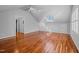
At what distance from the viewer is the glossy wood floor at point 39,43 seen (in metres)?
2.29

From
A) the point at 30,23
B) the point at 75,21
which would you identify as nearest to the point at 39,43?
the point at 30,23

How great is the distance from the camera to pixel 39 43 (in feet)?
7.55

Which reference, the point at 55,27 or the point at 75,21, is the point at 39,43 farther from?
the point at 75,21

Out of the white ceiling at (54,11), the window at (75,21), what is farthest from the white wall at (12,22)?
the window at (75,21)

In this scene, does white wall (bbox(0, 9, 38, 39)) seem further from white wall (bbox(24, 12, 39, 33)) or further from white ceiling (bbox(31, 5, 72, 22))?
white ceiling (bbox(31, 5, 72, 22))

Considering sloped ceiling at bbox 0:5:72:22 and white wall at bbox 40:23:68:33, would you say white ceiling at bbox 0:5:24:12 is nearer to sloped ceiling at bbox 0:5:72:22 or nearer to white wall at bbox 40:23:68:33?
sloped ceiling at bbox 0:5:72:22

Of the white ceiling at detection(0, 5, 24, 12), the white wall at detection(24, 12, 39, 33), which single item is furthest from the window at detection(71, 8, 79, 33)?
the white ceiling at detection(0, 5, 24, 12)

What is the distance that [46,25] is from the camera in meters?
2.31

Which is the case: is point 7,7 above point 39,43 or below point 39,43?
above

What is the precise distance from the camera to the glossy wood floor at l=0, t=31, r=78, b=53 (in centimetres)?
229

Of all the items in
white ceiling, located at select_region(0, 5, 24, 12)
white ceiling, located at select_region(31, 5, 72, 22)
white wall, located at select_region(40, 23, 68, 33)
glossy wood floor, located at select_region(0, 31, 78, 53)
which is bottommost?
glossy wood floor, located at select_region(0, 31, 78, 53)

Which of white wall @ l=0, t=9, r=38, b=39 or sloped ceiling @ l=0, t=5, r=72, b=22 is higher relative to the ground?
sloped ceiling @ l=0, t=5, r=72, b=22
